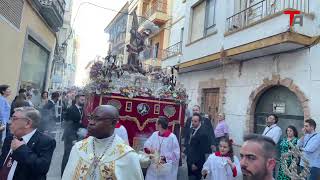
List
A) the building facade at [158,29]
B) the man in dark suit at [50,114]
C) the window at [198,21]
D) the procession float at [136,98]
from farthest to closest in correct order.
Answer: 1. the building facade at [158,29]
2. the window at [198,21]
3. the man in dark suit at [50,114]
4. the procession float at [136,98]

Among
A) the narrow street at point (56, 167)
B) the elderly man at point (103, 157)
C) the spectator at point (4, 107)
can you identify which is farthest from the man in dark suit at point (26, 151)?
the narrow street at point (56, 167)

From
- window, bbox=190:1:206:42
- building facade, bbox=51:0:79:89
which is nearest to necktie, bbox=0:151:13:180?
window, bbox=190:1:206:42

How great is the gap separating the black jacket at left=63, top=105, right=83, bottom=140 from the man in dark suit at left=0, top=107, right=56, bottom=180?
143 inches

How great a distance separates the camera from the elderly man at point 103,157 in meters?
2.73

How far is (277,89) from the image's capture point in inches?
393

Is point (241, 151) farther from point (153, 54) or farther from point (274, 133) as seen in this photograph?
point (153, 54)

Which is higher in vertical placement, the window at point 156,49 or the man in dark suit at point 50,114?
the window at point 156,49

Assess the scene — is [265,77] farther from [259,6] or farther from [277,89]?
[259,6]

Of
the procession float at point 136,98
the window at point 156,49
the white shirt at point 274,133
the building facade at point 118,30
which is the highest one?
the building facade at point 118,30

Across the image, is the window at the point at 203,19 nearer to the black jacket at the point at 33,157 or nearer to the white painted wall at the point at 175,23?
the white painted wall at the point at 175,23

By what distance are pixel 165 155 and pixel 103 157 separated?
3174mm

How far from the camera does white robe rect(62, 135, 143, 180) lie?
8.92 ft

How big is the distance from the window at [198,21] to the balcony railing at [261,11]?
8.57 feet

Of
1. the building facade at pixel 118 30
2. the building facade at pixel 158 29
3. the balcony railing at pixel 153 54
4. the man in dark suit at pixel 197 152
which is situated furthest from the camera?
the building facade at pixel 118 30
